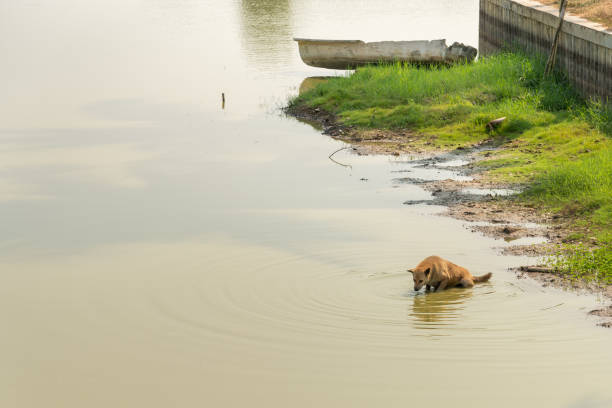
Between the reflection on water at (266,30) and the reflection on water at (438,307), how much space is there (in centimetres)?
1849

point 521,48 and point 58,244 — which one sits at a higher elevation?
point 521,48

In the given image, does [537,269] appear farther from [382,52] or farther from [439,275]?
[382,52]

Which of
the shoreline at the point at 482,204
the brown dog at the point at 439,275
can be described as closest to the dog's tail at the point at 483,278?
the brown dog at the point at 439,275

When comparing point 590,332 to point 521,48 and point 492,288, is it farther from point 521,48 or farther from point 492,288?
point 521,48

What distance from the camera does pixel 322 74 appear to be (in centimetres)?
2455

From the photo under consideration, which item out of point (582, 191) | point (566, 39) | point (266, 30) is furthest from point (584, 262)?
point (266, 30)

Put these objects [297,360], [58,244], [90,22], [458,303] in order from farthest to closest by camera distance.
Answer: [90,22] → [58,244] → [458,303] → [297,360]

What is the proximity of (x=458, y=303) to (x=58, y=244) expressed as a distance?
5.23 m

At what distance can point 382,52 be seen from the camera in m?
22.2

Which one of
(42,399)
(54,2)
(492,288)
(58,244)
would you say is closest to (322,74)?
(58,244)

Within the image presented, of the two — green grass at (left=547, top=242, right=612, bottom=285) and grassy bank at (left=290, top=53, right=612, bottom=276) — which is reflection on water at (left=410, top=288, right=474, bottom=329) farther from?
grassy bank at (left=290, top=53, right=612, bottom=276)

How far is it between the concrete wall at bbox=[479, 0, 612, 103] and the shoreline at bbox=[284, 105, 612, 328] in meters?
2.15

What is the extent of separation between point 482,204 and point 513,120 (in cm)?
401

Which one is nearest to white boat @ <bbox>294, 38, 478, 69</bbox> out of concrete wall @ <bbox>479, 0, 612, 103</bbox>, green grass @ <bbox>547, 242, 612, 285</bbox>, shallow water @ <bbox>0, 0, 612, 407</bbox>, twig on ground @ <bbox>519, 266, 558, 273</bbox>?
concrete wall @ <bbox>479, 0, 612, 103</bbox>
